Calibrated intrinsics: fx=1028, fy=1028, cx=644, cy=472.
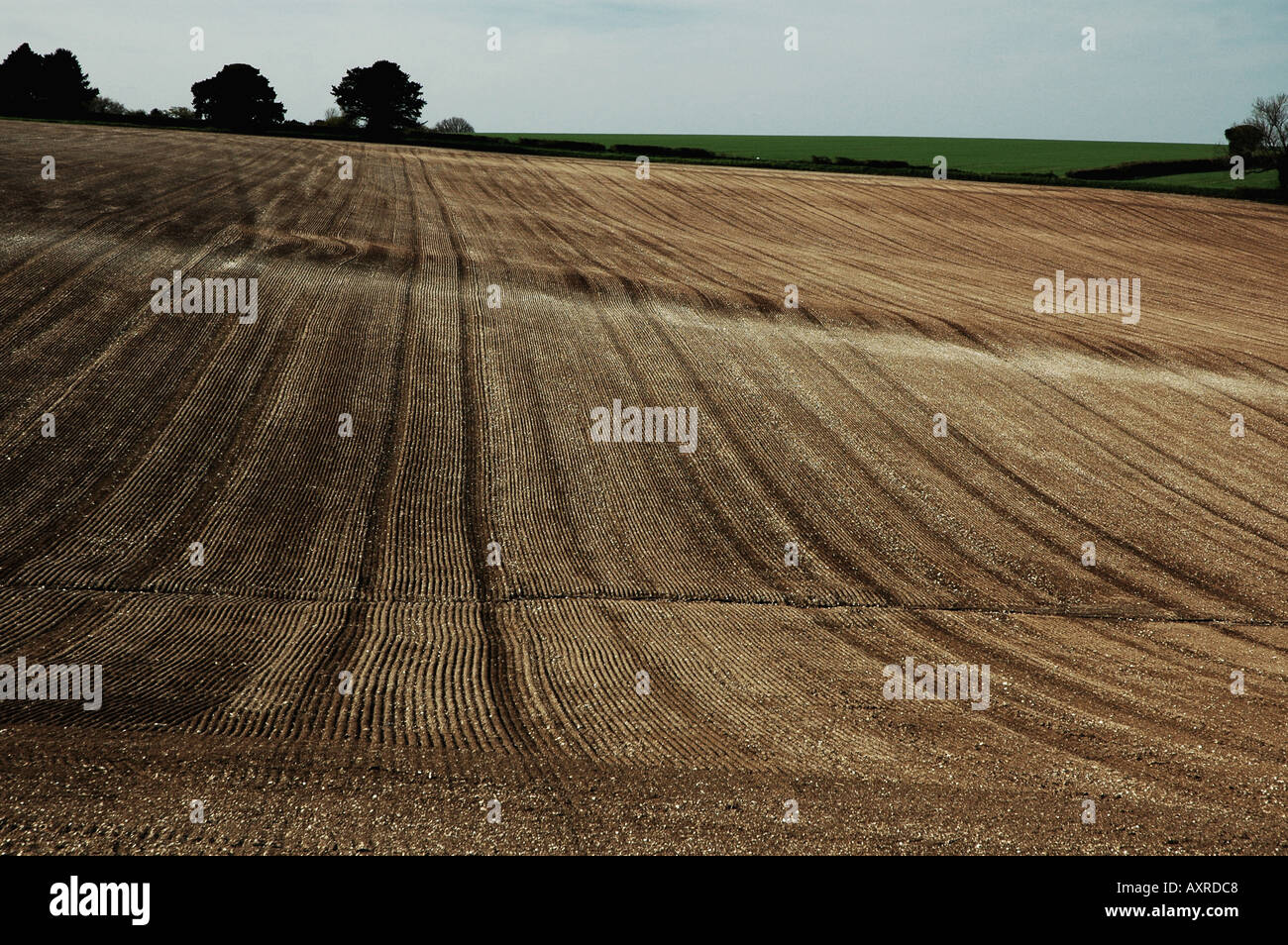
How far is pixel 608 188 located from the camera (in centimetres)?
5038

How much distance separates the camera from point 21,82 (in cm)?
8144

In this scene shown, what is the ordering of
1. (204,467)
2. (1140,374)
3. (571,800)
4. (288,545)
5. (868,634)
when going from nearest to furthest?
(571,800) < (868,634) < (288,545) < (204,467) < (1140,374)

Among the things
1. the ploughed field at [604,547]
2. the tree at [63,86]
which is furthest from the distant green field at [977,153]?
the ploughed field at [604,547]

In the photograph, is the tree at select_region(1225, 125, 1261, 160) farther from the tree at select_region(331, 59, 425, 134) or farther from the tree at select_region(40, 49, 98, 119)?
the tree at select_region(40, 49, 98, 119)

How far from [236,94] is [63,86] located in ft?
41.6

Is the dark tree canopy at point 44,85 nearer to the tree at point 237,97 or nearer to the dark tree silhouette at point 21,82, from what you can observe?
the dark tree silhouette at point 21,82

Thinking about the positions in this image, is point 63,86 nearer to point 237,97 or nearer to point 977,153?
point 237,97

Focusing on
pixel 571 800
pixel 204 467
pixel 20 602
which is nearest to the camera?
pixel 571 800

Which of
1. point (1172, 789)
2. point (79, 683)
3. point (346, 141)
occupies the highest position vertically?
point (346, 141)

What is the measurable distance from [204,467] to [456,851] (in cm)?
1223

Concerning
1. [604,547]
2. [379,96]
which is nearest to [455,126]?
[379,96]

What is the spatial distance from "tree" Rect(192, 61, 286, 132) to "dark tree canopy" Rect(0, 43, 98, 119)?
28.4 feet
